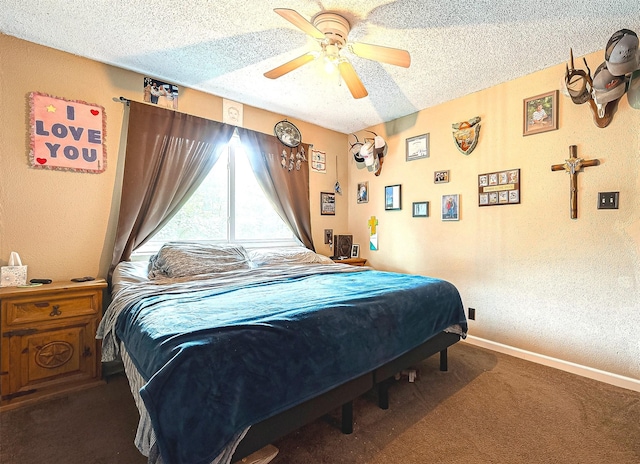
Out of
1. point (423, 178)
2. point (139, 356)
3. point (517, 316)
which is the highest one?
point (423, 178)

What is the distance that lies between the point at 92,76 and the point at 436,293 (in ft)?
10.8

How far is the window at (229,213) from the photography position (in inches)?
119

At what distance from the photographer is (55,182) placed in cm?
232

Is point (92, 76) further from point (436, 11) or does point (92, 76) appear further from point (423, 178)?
point (423, 178)

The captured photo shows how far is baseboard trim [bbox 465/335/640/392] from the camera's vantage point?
85.8 inches

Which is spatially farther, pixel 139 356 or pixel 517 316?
pixel 517 316

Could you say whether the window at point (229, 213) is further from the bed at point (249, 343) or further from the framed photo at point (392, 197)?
the framed photo at point (392, 197)

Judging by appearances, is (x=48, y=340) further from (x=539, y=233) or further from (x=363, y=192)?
(x=539, y=233)

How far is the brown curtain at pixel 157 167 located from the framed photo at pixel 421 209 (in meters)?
2.36

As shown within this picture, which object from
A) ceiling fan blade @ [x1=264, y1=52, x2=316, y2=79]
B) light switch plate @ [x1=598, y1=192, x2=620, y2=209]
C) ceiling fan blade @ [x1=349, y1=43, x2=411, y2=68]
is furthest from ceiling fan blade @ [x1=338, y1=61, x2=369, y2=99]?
light switch plate @ [x1=598, y1=192, x2=620, y2=209]

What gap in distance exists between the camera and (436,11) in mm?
1905

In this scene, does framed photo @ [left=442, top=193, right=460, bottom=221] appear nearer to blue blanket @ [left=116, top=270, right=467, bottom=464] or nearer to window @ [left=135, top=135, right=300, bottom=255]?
blue blanket @ [left=116, top=270, right=467, bottom=464]

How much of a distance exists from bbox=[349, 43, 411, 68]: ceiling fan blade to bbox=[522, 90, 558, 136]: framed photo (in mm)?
1505

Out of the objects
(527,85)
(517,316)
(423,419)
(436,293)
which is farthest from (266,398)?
(527,85)
